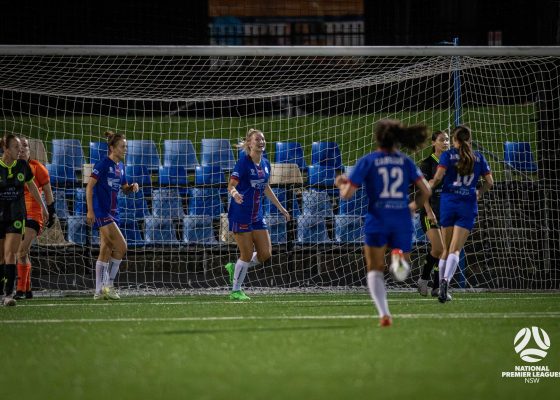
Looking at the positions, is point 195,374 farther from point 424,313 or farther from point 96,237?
point 96,237

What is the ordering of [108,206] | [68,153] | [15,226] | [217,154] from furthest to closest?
[217,154]
[68,153]
[108,206]
[15,226]

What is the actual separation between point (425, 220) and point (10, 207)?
5124 mm

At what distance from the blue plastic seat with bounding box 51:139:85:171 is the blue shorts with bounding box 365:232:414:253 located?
8.37m

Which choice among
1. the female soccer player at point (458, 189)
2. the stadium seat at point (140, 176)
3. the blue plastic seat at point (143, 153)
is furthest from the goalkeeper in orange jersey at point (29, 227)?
the female soccer player at point (458, 189)

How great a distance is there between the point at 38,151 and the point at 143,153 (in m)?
1.70

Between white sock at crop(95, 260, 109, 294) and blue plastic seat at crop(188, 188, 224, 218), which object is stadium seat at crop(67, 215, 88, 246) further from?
white sock at crop(95, 260, 109, 294)

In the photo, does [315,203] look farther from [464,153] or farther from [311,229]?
[464,153]

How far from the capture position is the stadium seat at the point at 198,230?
51.0 ft

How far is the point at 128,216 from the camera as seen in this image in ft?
52.7

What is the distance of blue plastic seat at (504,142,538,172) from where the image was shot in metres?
15.9

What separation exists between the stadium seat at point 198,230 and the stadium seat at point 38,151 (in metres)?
2.58

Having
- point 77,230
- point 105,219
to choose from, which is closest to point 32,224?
point 105,219

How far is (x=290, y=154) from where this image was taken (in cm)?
1672

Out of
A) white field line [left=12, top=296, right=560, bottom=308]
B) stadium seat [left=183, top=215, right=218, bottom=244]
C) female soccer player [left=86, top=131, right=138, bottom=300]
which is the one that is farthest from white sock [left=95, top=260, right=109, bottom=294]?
stadium seat [left=183, top=215, right=218, bottom=244]
